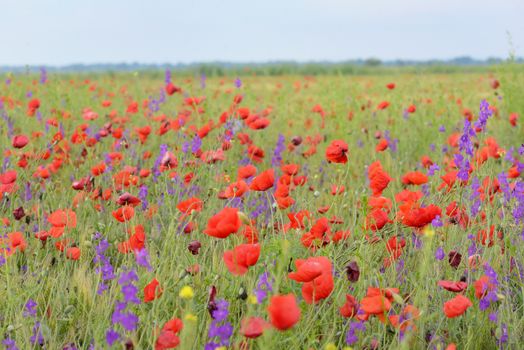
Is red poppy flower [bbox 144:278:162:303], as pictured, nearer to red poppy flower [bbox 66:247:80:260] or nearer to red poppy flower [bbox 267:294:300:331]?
red poppy flower [bbox 267:294:300:331]

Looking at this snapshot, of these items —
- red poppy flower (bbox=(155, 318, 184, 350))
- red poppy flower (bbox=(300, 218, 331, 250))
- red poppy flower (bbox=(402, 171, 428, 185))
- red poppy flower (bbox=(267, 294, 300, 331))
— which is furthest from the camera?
red poppy flower (bbox=(402, 171, 428, 185))

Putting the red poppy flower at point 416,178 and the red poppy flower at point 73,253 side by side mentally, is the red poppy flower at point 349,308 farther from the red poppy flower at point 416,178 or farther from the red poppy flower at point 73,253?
the red poppy flower at point 73,253

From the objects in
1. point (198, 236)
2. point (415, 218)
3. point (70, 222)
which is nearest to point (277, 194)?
point (198, 236)

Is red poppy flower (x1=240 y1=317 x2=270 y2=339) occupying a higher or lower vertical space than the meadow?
higher

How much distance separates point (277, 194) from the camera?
83.9 inches

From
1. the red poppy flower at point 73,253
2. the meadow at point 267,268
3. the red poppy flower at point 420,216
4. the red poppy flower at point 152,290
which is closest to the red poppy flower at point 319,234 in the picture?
the meadow at point 267,268

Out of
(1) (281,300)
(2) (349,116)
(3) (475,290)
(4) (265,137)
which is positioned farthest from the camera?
(2) (349,116)

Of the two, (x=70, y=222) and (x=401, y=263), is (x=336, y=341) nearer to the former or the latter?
(x=401, y=263)

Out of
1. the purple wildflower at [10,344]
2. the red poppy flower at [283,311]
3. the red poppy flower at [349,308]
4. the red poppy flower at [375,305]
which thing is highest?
the red poppy flower at [283,311]

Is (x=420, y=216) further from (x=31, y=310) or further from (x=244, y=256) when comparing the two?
(x=31, y=310)

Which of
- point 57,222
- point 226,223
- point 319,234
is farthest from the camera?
point 57,222

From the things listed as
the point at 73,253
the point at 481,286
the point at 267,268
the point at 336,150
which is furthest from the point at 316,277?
the point at 73,253

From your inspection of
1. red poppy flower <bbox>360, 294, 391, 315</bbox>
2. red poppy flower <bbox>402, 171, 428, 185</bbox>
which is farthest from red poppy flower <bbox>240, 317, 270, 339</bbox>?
red poppy flower <bbox>402, 171, 428, 185</bbox>

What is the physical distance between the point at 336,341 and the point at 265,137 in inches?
124
